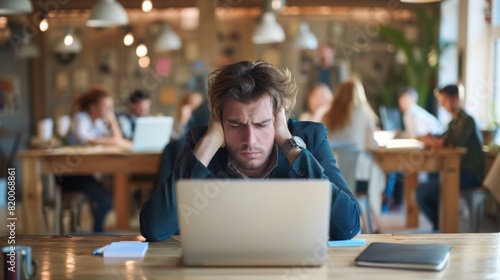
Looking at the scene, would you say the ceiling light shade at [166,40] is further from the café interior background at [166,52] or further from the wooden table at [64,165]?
the wooden table at [64,165]

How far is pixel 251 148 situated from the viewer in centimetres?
221

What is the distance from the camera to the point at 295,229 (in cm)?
165

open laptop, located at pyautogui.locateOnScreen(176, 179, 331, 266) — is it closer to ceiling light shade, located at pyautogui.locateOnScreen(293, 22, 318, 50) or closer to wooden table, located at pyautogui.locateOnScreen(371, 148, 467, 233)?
wooden table, located at pyautogui.locateOnScreen(371, 148, 467, 233)

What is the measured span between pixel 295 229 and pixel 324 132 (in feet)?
2.77

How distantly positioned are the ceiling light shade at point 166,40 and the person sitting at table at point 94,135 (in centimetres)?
279

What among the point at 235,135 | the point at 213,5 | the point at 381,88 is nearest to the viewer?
the point at 235,135

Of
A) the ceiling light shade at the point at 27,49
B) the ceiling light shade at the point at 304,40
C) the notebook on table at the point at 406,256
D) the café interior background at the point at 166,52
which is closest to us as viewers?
the notebook on table at the point at 406,256

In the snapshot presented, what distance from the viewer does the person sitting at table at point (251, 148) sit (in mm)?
2188

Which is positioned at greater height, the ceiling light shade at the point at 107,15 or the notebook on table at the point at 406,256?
the ceiling light shade at the point at 107,15

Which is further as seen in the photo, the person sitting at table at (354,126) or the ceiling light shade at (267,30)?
the ceiling light shade at (267,30)

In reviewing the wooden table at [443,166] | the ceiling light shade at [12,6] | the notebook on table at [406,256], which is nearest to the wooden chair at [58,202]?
the ceiling light shade at [12,6]

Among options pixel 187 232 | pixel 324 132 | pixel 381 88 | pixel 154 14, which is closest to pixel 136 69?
pixel 154 14

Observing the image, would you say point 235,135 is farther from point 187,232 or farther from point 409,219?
point 409,219

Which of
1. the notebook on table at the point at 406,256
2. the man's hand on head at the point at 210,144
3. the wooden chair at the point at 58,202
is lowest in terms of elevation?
the wooden chair at the point at 58,202
